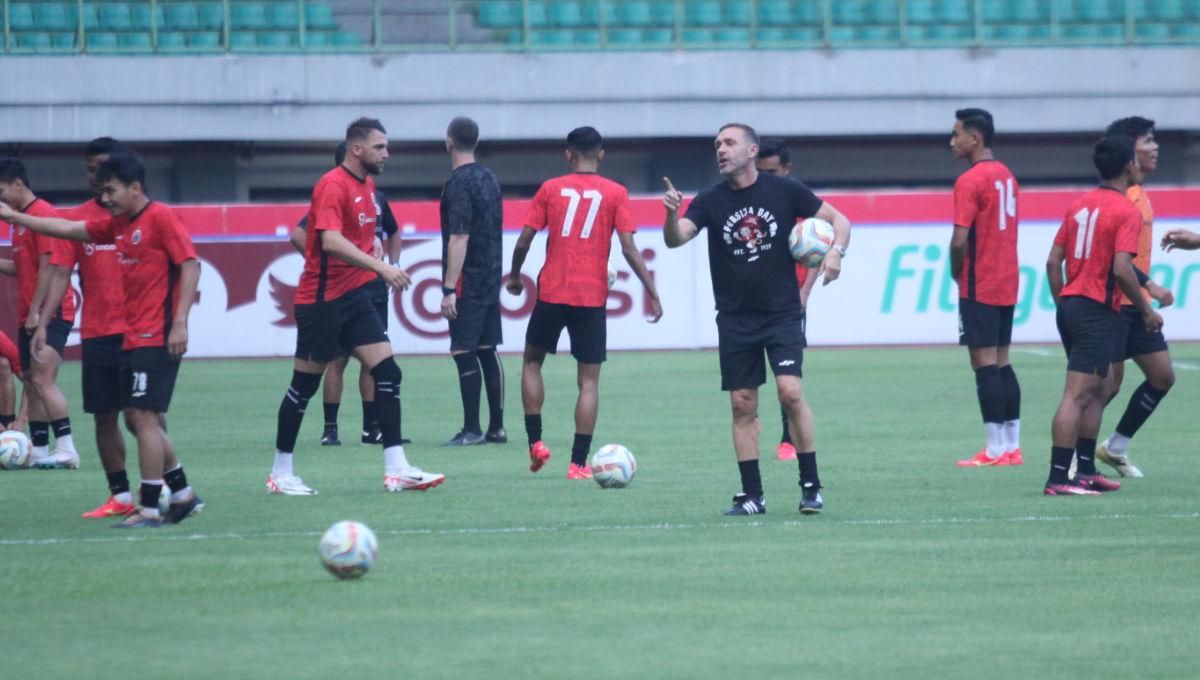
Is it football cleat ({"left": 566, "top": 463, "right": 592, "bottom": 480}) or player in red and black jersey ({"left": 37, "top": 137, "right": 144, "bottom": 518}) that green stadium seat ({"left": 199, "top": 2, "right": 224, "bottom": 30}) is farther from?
player in red and black jersey ({"left": 37, "top": 137, "right": 144, "bottom": 518})

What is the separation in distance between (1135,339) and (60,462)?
669 cm

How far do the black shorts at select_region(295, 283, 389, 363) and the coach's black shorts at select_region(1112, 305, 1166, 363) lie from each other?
4017mm

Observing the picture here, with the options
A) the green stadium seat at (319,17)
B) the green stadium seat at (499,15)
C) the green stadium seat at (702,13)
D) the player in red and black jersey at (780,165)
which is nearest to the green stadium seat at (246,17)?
the green stadium seat at (319,17)

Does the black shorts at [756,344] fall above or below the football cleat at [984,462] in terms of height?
above

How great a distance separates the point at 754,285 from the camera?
8.59 metres

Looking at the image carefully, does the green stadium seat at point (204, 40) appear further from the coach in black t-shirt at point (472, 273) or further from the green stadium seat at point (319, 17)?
the coach in black t-shirt at point (472, 273)

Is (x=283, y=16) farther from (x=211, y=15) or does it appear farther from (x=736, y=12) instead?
(x=736, y=12)

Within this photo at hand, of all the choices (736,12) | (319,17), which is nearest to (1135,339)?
(736,12)

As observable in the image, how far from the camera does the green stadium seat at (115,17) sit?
96.7ft

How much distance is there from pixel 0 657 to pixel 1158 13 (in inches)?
1141

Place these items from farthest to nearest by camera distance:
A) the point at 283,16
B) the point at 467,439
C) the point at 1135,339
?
the point at 283,16 → the point at 467,439 → the point at 1135,339

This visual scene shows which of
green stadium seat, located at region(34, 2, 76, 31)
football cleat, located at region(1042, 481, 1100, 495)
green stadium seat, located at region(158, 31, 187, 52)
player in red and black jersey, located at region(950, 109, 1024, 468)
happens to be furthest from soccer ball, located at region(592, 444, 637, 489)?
green stadium seat, located at region(34, 2, 76, 31)

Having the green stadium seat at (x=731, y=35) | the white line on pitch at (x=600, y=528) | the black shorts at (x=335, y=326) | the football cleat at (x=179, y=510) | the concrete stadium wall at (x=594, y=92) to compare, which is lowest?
the white line on pitch at (x=600, y=528)

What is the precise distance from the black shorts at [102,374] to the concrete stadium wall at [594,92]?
20.8 m
